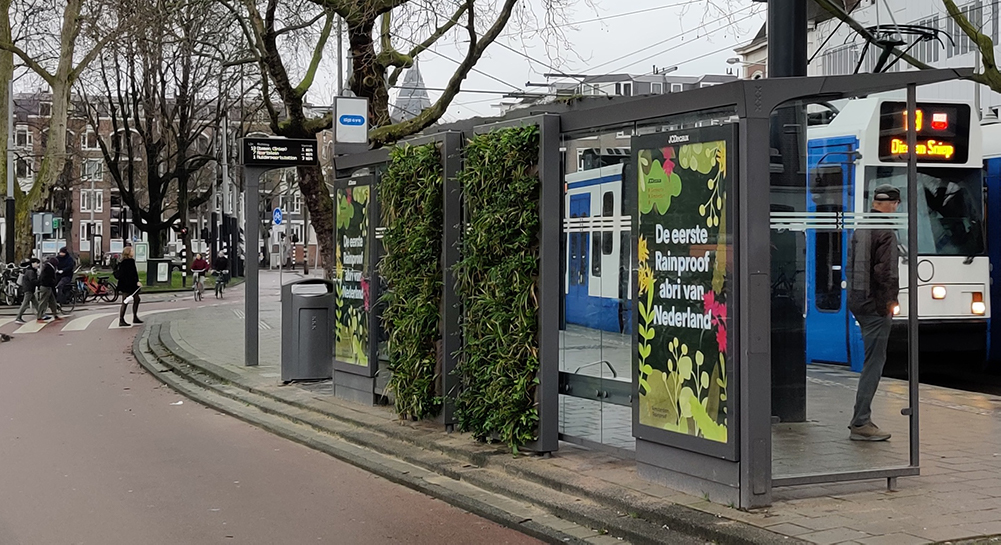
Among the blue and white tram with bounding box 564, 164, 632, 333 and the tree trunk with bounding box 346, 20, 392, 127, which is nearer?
the blue and white tram with bounding box 564, 164, 632, 333

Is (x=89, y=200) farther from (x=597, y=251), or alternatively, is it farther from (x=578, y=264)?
(x=597, y=251)

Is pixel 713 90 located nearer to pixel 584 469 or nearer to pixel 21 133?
pixel 584 469

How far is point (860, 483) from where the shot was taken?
6914mm

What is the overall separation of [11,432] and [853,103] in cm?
826

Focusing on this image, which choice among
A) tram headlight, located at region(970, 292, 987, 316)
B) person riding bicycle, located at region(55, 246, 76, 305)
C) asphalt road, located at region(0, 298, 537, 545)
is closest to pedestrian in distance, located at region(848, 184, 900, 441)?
asphalt road, located at region(0, 298, 537, 545)

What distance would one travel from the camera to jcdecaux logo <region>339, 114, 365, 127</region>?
499 inches

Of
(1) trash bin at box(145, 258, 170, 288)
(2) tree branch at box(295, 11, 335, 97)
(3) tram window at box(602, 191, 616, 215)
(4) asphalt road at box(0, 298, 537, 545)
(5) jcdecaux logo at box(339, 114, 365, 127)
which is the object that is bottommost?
(4) asphalt road at box(0, 298, 537, 545)

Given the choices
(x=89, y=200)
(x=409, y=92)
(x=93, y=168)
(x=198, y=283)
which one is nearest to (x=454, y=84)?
(x=409, y=92)

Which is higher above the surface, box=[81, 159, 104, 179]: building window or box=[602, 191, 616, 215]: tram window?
box=[81, 159, 104, 179]: building window

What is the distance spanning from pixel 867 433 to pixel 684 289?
1655mm

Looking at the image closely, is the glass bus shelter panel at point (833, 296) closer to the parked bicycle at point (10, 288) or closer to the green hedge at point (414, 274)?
the green hedge at point (414, 274)

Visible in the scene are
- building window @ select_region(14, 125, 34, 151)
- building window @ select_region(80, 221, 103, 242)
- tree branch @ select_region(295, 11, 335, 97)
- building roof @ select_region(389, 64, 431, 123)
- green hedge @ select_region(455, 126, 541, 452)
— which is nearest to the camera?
green hedge @ select_region(455, 126, 541, 452)

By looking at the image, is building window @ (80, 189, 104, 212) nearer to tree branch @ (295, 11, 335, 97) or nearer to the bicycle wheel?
the bicycle wheel

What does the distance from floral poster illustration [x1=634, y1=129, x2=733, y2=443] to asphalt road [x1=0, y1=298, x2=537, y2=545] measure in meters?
1.32
